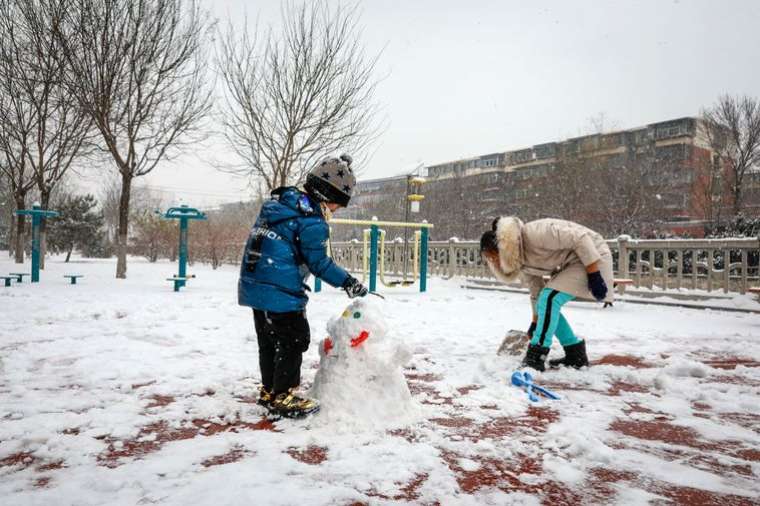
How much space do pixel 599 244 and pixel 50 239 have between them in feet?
115

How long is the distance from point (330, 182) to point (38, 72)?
639 inches

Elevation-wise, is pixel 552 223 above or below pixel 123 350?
above

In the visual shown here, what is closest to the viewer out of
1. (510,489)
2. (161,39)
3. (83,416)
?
(510,489)

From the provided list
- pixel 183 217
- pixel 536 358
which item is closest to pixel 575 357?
pixel 536 358

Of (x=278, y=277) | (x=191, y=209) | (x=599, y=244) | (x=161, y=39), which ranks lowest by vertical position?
(x=278, y=277)

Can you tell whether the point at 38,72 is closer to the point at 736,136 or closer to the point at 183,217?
the point at 183,217

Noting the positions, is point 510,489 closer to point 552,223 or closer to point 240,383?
point 240,383

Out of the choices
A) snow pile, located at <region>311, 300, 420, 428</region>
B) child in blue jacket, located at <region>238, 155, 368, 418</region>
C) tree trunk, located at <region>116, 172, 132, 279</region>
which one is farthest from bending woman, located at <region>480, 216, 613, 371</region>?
tree trunk, located at <region>116, 172, 132, 279</region>

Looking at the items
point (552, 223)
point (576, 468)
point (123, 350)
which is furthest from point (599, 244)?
point (123, 350)

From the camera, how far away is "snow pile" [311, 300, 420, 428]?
272 cm

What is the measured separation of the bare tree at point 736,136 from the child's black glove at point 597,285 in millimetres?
26412

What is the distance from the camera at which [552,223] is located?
4.21 metres

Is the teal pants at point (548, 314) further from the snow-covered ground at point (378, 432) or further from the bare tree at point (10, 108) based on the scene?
the bare tree at point (10, 108)

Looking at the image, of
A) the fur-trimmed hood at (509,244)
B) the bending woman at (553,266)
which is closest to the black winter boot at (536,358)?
the bending woman at (553,266)
